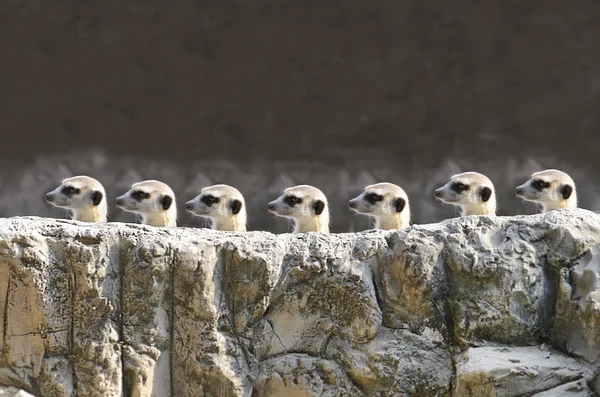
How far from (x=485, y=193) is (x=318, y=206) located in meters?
0.99

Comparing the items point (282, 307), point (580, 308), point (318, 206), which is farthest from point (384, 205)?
point (580, 308)

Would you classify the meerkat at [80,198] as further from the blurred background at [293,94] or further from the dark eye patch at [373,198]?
the dark eye patch at [373,198]

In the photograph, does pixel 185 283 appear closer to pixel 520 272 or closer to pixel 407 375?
Answer: pixel 407 375

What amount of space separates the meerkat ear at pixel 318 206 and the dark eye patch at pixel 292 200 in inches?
3.9

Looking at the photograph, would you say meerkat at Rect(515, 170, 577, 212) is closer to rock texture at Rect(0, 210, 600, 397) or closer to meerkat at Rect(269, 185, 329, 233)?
meerkat at Rect(269, 185, 329, 233)

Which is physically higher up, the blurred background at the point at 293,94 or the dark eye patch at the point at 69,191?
the blurred background at the point at 293,94

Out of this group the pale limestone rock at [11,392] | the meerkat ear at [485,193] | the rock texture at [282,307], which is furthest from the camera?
the meerkat ear at [485,193]

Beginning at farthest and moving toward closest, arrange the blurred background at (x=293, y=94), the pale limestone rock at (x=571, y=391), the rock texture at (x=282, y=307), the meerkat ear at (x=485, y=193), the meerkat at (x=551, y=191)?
the blurred background at (x=293, y=94), the meerkat ear at (x=485, y=193), the meerkat at (x=551, y=191), the rock texture at (x=282, y=307), the pale limestone rock at (x=571, y=391)

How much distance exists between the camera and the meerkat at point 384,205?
7418 millimetres

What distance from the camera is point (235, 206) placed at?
24.2 ft

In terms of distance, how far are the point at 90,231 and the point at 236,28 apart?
305 cm

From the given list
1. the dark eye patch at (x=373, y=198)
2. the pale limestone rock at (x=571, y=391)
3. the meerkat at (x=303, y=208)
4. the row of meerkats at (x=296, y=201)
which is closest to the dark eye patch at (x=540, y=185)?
the row of meerkats at (x=296, y=201)

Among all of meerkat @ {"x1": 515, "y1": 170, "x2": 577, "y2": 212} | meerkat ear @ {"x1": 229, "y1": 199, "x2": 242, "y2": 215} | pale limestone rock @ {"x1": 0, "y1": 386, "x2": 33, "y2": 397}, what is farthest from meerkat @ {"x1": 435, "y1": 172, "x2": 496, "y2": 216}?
pale limestone rock @ {"x1": 0, "y1": 386, "x2": 33, "y2": 397}

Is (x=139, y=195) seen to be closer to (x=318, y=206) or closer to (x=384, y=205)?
(x=318, y=206)
